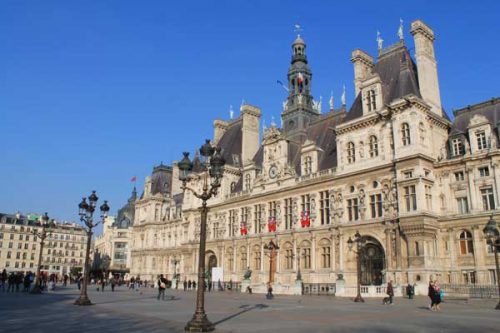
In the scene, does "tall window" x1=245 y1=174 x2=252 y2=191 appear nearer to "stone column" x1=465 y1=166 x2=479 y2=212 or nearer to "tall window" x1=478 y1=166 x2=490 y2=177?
"stone column" x1=465 y1=166 x2=479 y2=212

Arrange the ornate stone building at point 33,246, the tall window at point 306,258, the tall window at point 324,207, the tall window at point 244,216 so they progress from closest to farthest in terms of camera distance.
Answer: the tall window at point 324,207 < the tall window at point 306,258 < the tall window at point 244,216 < the ornate stone building at point 33,246

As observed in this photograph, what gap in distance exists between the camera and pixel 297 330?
12797 mm

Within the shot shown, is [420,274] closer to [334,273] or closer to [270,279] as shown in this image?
[334,273]

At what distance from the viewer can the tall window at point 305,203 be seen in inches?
1716

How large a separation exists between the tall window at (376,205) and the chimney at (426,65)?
9.39 meters

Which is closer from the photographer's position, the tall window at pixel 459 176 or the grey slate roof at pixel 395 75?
the tall window at pixel 459 176

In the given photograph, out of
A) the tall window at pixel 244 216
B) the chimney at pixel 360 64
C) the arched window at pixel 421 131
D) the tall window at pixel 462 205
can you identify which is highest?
the chimney at pixel 360 64

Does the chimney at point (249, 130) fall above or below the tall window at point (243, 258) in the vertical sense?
above

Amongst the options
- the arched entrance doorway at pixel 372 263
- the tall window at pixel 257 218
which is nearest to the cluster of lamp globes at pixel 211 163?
the arched entrance doorway at pixel 372 263

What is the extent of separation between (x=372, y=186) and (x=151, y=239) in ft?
161

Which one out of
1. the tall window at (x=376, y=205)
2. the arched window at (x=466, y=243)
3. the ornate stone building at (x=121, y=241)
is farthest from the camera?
the ornate stone building at (x=121, y=241)

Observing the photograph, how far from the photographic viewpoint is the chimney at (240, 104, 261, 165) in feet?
200

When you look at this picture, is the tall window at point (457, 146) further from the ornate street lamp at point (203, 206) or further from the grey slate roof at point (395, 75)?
the ornate street lamp at point (203, 206)

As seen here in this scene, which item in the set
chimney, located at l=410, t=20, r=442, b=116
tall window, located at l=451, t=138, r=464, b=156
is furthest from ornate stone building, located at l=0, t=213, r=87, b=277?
tall window, located at l=451, t=138, r=464, b=156
